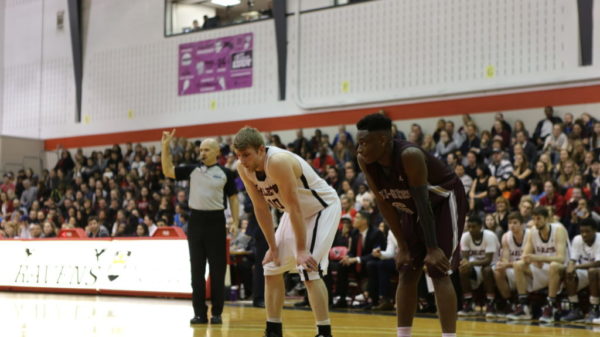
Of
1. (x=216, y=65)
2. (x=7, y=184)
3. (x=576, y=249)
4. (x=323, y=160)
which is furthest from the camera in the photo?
(x=7, y=184)

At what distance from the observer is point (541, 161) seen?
1316 centimetres

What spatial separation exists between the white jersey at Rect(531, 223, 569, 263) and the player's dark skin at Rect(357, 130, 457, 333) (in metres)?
5.36

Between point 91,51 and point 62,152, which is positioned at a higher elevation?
point 91,51

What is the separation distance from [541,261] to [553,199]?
2.03 m

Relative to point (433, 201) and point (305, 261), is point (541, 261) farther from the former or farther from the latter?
point (433, 201)

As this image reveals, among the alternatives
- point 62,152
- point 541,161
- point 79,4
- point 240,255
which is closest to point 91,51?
point 79,4

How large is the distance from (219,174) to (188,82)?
13276mm

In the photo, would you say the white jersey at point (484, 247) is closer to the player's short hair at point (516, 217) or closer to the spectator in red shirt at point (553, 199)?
the player's short hair at point (516, 217)

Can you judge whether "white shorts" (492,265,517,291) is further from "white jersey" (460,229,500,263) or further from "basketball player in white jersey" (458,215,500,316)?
"white jersey" (460,229,500,263)

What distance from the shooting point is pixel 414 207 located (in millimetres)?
5352

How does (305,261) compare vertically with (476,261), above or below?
above

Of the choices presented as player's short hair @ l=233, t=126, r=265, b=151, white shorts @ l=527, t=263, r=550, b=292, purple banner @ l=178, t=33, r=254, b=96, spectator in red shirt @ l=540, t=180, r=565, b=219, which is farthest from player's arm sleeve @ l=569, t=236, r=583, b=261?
purple banner @ l=178, t=33, r=254, b=96

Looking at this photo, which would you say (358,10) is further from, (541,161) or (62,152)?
(62,152)

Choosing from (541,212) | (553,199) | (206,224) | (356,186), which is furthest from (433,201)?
(356,186)
